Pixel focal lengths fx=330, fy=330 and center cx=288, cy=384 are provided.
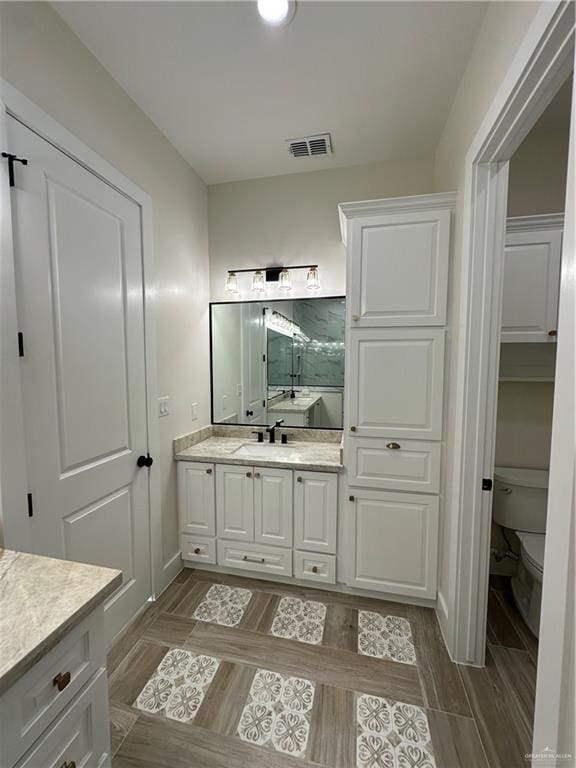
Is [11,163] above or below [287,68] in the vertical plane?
below

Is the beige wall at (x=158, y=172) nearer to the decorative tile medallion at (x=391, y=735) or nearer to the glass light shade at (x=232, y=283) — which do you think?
the glass light shade at (x=232, y=283)

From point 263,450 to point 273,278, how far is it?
1.31 metres

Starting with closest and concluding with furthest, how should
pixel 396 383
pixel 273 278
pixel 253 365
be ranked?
pixel 396 383, pixel 273 278, pixel 253 365

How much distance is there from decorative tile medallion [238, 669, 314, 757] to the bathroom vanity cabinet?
638mm

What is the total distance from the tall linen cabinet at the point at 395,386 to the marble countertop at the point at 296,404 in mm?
635

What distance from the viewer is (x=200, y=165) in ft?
7.75

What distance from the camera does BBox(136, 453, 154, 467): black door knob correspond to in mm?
1865

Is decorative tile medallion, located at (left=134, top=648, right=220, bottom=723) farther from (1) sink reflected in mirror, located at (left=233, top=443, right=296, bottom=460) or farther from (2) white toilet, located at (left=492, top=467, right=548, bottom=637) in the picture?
(2) white toilet, located at (left=492, top=467, right=548, bottom=637)

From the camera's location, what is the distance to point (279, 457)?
2.16 meters

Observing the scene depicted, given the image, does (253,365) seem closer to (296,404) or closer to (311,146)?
(296,404)

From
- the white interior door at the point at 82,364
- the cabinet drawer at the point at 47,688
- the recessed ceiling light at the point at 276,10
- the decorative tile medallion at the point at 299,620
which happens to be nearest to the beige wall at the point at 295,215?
the white interior door at the point at 82,364

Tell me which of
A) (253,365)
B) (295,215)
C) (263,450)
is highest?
(295,215)

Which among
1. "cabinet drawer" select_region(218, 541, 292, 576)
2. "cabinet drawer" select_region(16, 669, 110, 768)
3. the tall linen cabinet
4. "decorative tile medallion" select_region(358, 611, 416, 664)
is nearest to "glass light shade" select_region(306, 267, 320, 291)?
the tall linen cabinet

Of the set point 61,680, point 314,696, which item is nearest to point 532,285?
point 314,696
